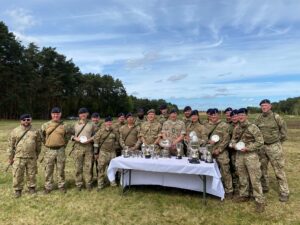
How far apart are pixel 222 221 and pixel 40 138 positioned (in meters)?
4.66

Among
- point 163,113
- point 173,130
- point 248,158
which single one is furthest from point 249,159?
point 163,113

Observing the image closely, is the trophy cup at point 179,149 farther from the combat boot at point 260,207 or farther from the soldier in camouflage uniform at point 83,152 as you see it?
the soldier in camouflage uniform at point 83,152

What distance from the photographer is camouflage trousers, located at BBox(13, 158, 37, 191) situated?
22.9 ft

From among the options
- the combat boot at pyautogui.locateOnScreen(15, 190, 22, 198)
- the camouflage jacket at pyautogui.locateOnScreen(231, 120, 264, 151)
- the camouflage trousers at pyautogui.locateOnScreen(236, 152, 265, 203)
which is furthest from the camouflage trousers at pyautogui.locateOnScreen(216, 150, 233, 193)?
the combat boot at pyautogui.locateOnScreen(15, 190, 22, 198)

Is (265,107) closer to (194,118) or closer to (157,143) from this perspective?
(194,118)

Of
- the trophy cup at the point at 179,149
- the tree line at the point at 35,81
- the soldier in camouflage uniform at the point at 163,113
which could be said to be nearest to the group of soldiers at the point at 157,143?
the trophy cup at the point at 179,149

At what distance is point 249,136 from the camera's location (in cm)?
642

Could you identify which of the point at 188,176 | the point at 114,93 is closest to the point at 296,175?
the point at 188,176

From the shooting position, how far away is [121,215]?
6.04m

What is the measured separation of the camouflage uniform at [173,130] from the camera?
7.61m

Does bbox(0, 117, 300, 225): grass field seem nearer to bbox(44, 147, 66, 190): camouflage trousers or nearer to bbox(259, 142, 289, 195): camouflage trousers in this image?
bbox(44, 147, 66, 190): camouflage trousers

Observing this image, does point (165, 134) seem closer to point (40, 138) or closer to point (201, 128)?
point (201, 128)

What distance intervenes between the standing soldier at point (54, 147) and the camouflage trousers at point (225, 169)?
384 centimetres

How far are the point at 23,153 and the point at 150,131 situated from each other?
124 inches
